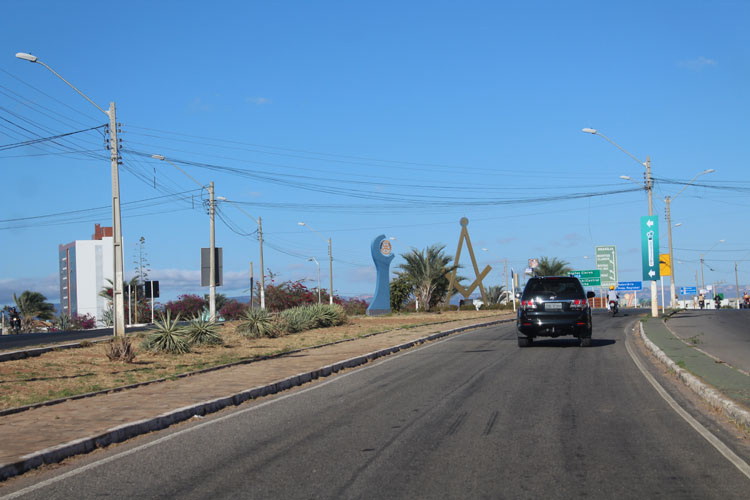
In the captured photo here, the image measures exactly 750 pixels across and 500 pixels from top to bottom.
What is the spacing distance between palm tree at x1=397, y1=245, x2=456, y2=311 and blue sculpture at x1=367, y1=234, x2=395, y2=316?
5619 mm

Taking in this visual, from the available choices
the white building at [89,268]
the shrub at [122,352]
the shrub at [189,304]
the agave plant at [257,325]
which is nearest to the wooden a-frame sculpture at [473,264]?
the shrub at [189,304]

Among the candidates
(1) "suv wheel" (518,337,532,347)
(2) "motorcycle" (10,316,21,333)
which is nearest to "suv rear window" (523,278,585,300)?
(1) "suv wheel" (518,337,532,347)

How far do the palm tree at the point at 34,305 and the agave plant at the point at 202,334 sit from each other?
53340mm

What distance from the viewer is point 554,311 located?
69.3 ft

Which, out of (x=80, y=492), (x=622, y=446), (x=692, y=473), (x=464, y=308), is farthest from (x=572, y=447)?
(x=464, y=308)

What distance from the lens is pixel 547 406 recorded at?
34.6 feet

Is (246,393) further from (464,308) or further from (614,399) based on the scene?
(464,308)

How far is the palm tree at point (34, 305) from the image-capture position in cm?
7350

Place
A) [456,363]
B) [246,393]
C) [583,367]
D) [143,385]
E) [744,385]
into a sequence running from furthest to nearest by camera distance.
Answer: [456,363] < [583,367] < [143,385] < [246,393] < [744,385]

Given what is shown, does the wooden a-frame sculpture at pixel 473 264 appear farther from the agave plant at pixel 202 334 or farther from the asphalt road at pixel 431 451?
the asphalt road at pixel 431 451

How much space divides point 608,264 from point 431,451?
53.6 meters

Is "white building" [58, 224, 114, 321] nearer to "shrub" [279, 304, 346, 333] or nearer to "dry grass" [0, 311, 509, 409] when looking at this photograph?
"shrub" [279, 304, 346, 333]

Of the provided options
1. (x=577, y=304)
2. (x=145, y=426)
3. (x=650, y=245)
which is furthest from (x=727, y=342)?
(x=145, y=426)

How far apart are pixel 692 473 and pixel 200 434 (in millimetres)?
5540
